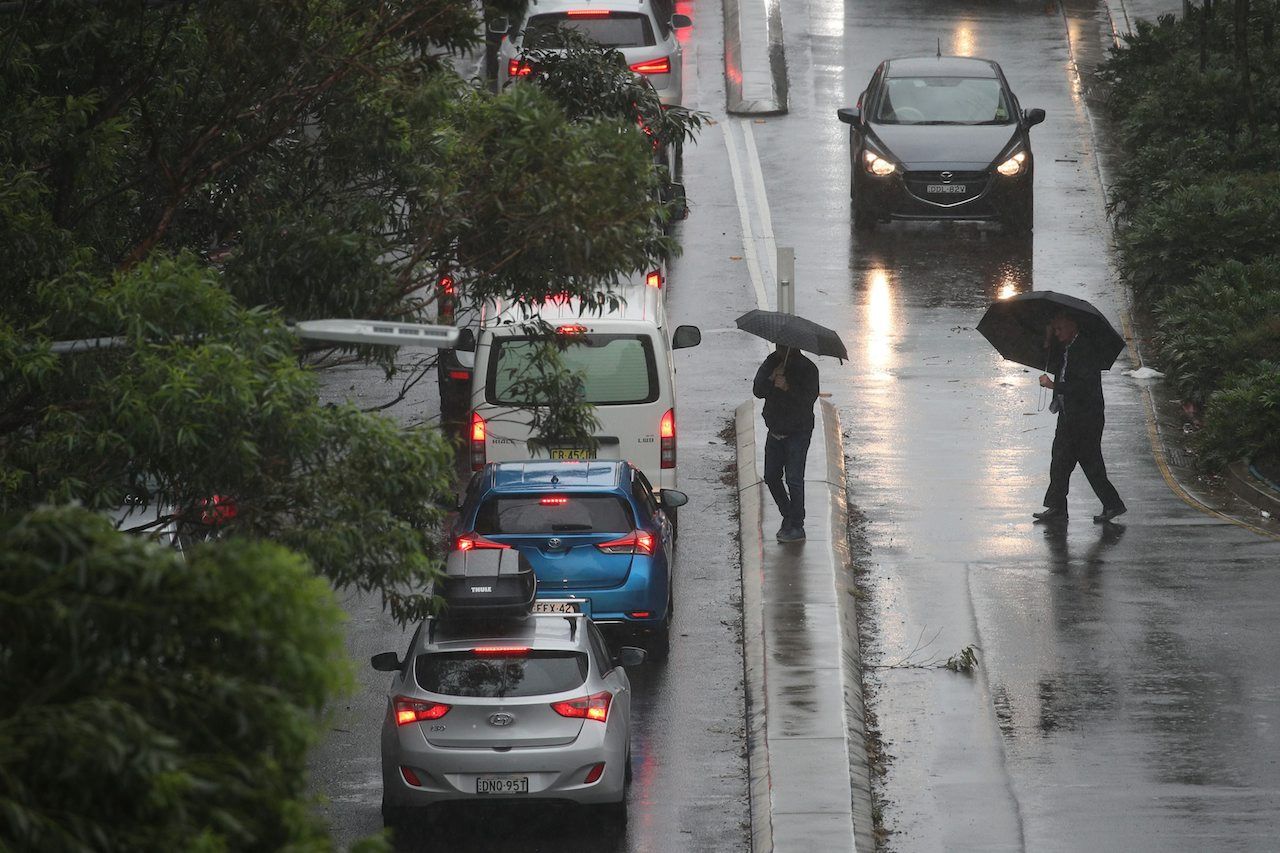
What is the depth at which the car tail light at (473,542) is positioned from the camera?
14.5 metres

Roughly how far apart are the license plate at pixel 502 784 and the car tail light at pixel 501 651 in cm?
76

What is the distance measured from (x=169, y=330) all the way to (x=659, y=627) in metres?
6.20

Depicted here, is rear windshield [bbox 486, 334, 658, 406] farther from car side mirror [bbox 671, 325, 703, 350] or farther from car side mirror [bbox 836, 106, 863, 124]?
car side mirror [bbox 836, 106, 863, 124]

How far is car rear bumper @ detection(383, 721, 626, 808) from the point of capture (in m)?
11.6

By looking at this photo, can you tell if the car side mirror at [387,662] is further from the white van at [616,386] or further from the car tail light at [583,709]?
the white van at [616,386]

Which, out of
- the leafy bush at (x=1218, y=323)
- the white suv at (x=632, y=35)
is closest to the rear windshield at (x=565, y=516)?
the leafy bush at (x=1218, y=323)

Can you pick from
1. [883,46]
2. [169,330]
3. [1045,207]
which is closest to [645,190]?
[169,330]

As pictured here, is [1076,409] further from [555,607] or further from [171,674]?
[171,674]

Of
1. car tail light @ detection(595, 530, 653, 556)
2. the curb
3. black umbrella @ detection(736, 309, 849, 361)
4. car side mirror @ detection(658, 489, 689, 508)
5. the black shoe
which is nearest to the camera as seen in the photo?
car tail light @ detection(595, 530, 653, 556)

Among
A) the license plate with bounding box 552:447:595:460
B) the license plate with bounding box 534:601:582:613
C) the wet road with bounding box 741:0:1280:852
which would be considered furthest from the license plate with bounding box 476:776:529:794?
the license plate with bounding box 552:447:595:460

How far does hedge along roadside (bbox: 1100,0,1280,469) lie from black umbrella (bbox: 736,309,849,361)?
4.59m

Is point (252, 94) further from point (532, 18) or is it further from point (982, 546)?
point (532, 18)

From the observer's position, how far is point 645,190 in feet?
38.1

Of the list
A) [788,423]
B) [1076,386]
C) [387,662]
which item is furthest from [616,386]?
[387,662]
